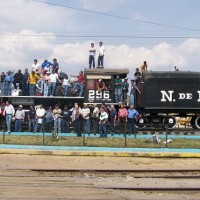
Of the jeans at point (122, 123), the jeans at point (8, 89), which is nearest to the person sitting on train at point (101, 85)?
the jeans at point (122, 123)

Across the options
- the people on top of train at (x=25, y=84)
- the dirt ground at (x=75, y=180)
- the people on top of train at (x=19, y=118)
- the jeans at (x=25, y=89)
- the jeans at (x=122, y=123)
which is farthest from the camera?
the jeans at (x=25, y=89)

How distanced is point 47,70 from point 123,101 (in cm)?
478

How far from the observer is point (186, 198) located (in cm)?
1057

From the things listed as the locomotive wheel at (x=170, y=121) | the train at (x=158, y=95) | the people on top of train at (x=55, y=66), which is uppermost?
the people on top of train at (x=55, y=66)

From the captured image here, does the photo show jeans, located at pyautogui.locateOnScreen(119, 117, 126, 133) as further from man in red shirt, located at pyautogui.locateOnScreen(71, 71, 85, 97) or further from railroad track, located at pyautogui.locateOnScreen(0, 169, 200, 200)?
railroad track, located at pyautogui.locateOnScreen(0, 169, 200, 200)

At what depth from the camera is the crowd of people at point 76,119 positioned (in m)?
23.2

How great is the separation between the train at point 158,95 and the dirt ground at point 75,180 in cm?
941

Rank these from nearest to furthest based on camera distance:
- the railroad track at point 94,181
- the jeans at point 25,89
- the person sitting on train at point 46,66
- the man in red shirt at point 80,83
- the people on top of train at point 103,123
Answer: the railroad track at point 94,181, the people on top of train at point 103,123, the person sitting on train at point 46,66, the jeans at point 25,89, the man in red shirt at point 80,83

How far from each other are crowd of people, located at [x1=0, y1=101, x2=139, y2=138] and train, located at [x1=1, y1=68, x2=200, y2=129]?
2.00 meters

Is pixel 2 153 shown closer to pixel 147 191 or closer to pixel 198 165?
pixel 198 165

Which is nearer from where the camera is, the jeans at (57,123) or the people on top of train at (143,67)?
the jeans at (57,123)

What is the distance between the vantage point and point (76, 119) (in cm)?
2300

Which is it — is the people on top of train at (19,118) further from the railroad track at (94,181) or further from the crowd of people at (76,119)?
the railroad track at (94,181)

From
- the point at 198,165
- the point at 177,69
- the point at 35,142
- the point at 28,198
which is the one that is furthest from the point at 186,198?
the point at 177,69
